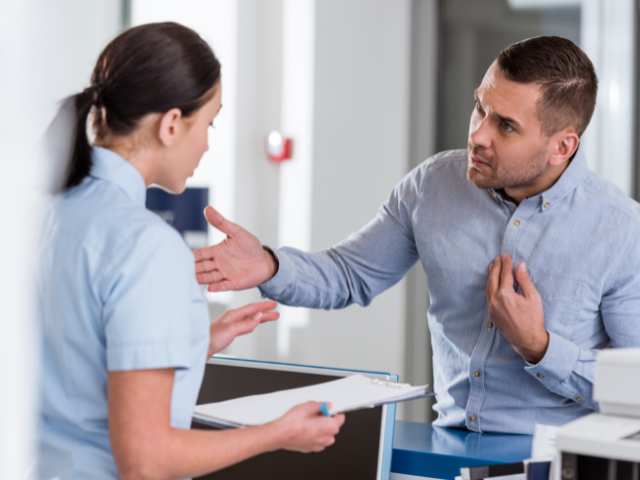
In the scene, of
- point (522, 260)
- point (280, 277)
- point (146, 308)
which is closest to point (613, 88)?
point (522, 260)

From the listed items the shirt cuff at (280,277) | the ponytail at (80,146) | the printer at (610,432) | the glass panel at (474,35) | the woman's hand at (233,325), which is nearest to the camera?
the printer at (610,432)

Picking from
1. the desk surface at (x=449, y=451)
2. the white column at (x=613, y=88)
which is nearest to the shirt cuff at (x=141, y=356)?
the desk surface at (x=449, y=451)

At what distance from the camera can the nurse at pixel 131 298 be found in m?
0.81

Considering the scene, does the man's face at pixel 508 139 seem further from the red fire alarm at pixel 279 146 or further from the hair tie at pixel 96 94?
the red fire alarm at pixel 279 146

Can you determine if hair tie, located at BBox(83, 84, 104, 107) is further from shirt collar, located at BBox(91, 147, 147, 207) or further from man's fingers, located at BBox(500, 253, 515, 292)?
man's fingers, located at BBox(500, 253, 515, 292)

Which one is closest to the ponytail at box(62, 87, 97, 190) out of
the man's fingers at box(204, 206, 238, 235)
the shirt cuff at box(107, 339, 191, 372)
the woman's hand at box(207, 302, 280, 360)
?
the shirt cuff at box(107, 339, 191, 372)

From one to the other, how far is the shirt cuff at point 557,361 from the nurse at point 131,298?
0.60 metres

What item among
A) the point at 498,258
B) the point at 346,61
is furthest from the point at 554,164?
the point at 346,61

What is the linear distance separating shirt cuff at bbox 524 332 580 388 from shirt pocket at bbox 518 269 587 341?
9cm

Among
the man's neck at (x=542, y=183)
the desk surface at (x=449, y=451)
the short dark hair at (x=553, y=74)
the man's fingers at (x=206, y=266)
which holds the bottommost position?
the desk surface at (x=449, y=451)

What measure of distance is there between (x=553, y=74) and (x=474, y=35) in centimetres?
185

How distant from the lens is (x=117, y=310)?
815 millimetres

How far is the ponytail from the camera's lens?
912 millimetres

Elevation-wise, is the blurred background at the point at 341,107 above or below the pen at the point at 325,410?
above
